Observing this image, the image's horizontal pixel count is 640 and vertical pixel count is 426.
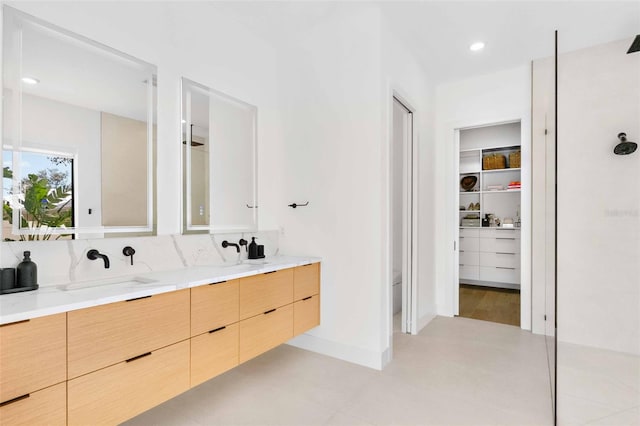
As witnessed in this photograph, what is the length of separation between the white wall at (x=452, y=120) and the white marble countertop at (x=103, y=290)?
237cm

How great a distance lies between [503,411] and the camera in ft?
6.53

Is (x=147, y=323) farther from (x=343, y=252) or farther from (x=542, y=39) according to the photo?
(x=542, y=39)

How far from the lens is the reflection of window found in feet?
5.13

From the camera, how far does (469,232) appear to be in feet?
17.9

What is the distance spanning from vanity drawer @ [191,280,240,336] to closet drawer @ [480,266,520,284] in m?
4.56

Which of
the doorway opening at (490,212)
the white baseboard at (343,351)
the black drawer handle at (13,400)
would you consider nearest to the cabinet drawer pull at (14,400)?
the black drawer handle at (13,400)

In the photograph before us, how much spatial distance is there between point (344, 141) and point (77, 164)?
1.81 meters

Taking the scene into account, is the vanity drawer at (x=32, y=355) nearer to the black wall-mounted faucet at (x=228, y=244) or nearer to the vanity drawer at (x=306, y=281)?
the black wall-mounted faucet at (x=228, y=244)

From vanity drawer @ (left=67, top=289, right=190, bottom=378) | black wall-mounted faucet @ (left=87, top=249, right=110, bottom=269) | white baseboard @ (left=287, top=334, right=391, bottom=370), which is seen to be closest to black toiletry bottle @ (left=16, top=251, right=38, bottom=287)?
black wall-mounted faucet @ (left=87, top=249, right=110, bottom=269)

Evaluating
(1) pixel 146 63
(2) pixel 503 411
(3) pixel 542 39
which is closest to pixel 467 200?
(3) pixel 542 39

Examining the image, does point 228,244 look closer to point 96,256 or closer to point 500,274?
point 96,256
